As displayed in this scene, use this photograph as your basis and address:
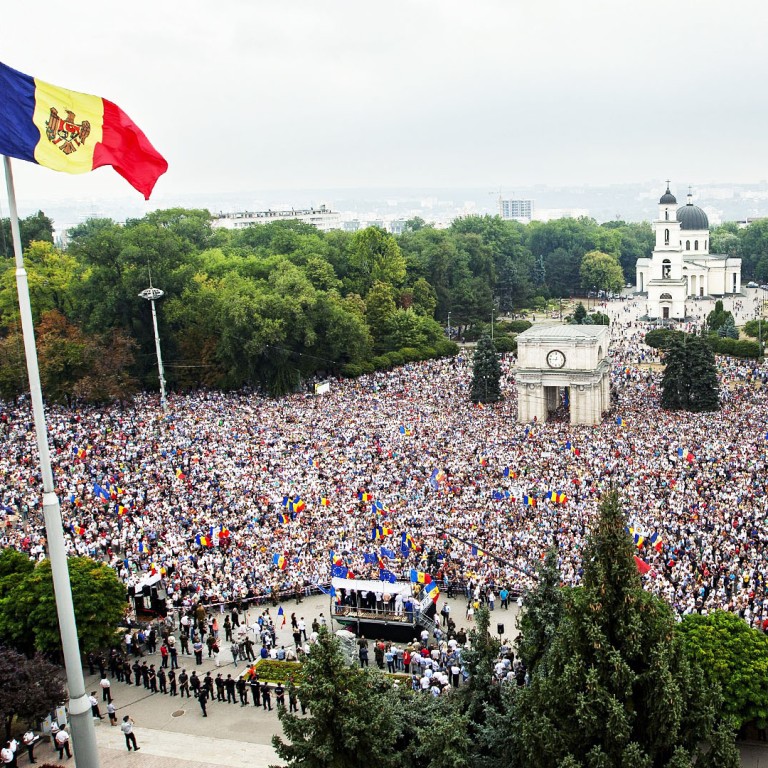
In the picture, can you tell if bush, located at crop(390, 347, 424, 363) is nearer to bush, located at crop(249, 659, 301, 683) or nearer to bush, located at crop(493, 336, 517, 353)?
bush, located at crop(493, 336, 517, 353)

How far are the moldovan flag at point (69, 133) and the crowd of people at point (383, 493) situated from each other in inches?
512

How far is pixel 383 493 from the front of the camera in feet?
117

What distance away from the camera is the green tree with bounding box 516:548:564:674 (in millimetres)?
16719

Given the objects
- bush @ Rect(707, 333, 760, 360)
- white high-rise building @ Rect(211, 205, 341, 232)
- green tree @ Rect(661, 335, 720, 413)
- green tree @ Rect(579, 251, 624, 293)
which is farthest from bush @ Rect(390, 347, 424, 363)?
white high-rise building @ Rect(211, 205, 341, 232)

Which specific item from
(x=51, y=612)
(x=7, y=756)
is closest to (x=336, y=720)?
(x=7, y=756)

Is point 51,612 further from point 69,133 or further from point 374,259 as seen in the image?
point 374,259

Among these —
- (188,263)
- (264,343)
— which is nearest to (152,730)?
(264,343)

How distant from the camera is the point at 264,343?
55.3 metres

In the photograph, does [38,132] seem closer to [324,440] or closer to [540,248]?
[324,440]

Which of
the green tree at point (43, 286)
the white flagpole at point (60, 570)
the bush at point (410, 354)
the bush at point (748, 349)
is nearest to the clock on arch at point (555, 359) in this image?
the bush at point (410, 354)

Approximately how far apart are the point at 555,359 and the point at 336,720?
36.8 meters

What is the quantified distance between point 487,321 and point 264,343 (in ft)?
106

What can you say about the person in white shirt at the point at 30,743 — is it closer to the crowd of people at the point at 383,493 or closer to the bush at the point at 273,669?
the bush at the point at 273,669

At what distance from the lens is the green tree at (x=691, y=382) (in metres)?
50.3
